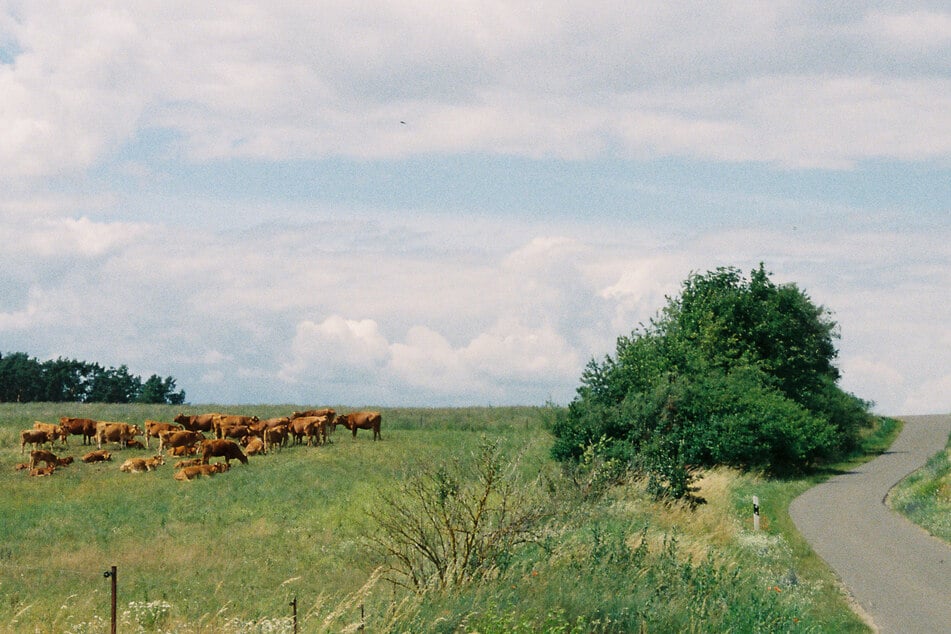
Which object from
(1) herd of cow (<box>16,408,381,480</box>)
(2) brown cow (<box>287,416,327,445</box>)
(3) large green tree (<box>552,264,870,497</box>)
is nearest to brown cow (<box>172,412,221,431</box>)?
(1) herd of cow (<box>16,408,381,480</box>)

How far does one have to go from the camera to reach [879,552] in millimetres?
27312

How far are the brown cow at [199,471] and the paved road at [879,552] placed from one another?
913 inches

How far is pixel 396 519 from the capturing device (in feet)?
54.5

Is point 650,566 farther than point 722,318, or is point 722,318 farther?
point 722,318

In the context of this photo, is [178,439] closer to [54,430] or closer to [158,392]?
[54,430]

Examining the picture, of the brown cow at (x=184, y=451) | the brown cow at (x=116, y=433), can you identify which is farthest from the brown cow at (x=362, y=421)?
the brown cow at (x=116, y=433)

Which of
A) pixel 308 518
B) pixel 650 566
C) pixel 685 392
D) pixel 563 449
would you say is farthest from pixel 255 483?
pixel 650 566

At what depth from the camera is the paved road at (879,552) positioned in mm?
20281

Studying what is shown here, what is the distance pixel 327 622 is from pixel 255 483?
27.7 m

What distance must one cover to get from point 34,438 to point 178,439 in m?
6.83

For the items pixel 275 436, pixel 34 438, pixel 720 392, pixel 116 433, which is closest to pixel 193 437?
pixel 275 436

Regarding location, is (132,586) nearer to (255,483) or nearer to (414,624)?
(414,624)

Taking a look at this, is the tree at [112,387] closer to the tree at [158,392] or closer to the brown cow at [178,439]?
the tree at [158,392]

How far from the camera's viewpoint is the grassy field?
49.9 ft
